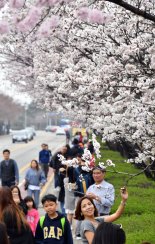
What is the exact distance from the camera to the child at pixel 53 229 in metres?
7.25

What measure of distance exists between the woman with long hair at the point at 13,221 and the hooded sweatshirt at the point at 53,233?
11.9 inches

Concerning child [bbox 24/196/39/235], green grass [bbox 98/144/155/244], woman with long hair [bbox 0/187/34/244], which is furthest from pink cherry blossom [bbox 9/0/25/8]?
green grass [bbox 98/144/155/244]

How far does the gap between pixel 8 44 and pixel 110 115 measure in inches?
313

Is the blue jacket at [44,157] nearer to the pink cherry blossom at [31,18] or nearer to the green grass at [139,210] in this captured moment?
the green grass at [139,210]

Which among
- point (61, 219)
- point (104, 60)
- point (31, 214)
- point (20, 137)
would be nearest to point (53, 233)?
point (61, 219)

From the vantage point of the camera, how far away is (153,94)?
373 inches

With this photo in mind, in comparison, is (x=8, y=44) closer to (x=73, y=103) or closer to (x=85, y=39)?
(x=73, y=103)

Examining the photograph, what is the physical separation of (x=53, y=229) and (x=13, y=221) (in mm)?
539

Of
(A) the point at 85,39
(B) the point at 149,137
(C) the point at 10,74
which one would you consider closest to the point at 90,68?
(A) the point at 85,39

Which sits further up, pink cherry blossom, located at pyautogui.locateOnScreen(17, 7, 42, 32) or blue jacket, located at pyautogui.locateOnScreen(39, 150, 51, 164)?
pink cherry blossom, located at pyautogui.locateOnScreen(17, 7, 42, 32)

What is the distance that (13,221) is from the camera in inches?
275

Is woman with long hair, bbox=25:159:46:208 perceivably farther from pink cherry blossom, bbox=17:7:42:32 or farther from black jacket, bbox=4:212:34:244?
pink cherry blossom, bbox=17:7:42:32

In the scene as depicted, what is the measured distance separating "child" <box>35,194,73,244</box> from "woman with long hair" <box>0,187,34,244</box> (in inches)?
12.1

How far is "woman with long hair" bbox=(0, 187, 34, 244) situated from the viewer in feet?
22.6
